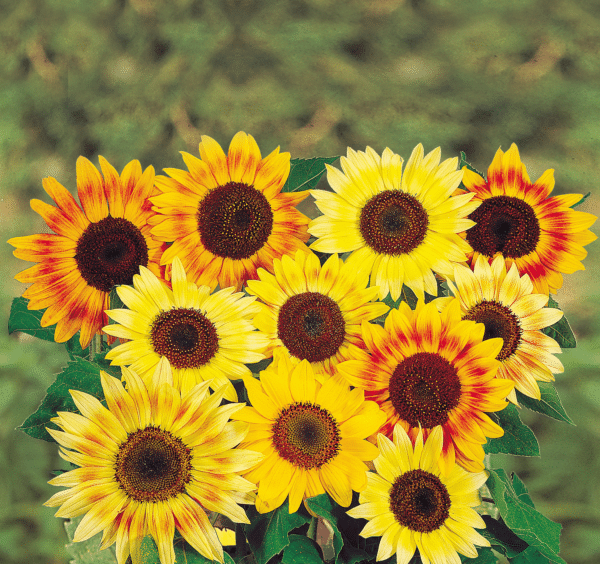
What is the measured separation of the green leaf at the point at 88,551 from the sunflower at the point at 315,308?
0.96 feet

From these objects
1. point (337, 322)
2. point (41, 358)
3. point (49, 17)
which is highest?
point (49, 17)

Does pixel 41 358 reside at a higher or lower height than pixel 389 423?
lower

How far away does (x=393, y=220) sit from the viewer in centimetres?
41

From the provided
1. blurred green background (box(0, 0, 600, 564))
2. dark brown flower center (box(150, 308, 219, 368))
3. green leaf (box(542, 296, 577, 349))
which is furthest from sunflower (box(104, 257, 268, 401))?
blurred green background (box(0, 0, 600, 564))

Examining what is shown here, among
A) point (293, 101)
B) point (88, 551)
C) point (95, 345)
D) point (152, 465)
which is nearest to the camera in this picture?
point (152, 465)

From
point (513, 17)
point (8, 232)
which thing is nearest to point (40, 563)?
point (8, 232)

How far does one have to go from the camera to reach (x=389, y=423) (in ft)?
1.25

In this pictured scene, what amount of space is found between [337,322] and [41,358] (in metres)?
0.59

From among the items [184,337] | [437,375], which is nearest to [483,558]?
[437,375]

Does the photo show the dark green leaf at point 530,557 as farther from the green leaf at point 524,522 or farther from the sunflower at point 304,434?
the sunflower at point 304,434

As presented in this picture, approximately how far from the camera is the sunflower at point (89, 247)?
41 centimetres

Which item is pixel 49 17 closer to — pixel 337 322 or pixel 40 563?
pixel 337 322

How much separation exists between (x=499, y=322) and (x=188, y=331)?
0.67ft

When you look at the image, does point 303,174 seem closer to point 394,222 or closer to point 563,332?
point 394,222
